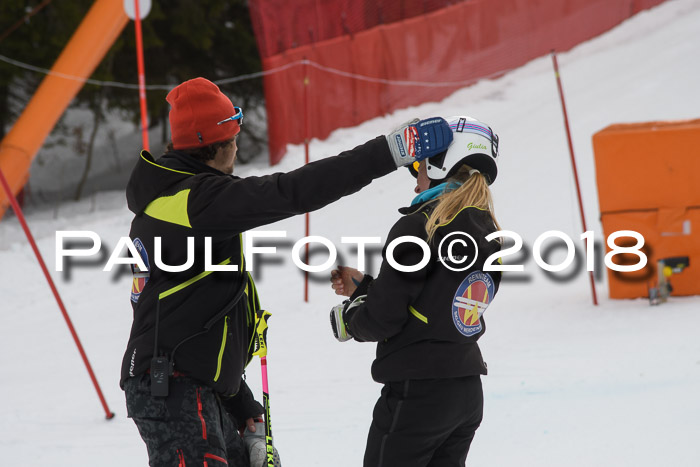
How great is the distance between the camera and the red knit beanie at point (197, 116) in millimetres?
2629

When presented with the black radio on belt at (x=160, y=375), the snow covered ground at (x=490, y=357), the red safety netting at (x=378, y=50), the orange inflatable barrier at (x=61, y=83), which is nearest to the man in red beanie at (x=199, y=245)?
the black radio on belt at (x=160, y=375)

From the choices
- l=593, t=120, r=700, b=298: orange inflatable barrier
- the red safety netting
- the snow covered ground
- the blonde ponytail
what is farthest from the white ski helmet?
the red safety netting

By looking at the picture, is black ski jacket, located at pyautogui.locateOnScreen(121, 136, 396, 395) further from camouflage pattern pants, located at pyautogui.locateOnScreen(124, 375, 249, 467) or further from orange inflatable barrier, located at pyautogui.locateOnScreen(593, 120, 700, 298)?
orange inflatable barrier, located at pyautogui.locateOnScreen(593, 120, 700, 298)

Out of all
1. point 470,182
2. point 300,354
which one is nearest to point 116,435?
point 300,354

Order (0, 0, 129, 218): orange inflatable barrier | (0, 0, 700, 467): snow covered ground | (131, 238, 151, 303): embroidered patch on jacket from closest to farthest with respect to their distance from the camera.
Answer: (131, 238, 151, 303): embroidered patch on jacket, (0, 0, 700, 467): snow covered ground, (0, 0, 129, 218): orange inflatable barrier

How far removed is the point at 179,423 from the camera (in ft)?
8.18

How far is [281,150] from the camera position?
45.4 ft

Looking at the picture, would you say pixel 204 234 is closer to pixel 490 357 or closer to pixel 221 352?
pixel 221 352

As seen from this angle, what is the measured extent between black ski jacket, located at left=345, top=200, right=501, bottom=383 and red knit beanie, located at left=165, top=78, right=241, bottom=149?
26.1 inches

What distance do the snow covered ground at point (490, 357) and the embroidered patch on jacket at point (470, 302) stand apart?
77.4 inches

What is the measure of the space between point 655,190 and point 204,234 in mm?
5521

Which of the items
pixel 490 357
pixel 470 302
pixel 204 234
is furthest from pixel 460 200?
pixel 490 357

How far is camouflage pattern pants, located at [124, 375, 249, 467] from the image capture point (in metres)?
2.48

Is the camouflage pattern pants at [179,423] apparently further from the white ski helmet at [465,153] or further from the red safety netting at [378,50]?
the red safety netting at [378,50]
